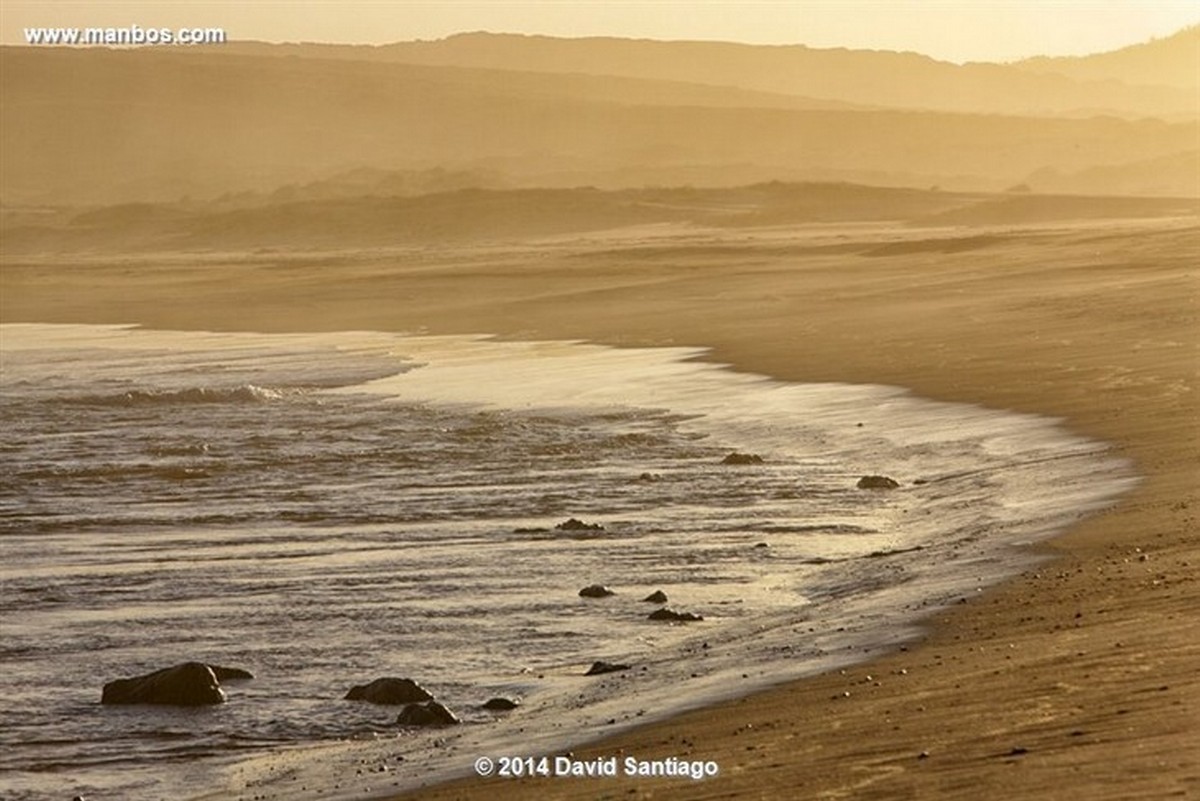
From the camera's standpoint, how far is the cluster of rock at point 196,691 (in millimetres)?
10234

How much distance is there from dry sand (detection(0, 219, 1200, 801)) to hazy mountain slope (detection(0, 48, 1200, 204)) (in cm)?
6800

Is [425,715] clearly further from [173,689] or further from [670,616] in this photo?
[670,616]

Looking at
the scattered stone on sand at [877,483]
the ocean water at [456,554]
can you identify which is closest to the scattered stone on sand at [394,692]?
the ocean water at [456,554]

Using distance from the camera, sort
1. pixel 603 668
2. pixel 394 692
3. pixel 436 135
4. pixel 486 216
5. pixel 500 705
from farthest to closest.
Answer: pixel 436 135, pixel 486 216, pixel 603 668, pixel 394 692, pixel 500 705

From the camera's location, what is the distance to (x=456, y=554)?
14.5 m

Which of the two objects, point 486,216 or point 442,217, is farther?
point 486,216

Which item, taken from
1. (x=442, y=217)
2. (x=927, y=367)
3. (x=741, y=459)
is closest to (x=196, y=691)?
(x=741, y=459)

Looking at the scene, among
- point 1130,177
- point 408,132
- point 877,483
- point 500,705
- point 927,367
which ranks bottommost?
point 927,367

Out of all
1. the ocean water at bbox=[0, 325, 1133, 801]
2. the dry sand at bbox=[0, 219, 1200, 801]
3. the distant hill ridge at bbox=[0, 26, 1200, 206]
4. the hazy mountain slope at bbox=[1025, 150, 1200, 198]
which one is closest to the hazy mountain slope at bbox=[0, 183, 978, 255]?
the dry sand at bbox=[0, 219, 1200, 801]

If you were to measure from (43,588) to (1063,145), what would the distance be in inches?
5943

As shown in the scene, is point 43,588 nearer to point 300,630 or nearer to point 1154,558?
point 300,630

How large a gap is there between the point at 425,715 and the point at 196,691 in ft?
3.76

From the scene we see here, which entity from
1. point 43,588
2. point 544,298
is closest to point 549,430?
point 43,588

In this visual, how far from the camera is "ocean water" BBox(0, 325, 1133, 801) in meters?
9.80
